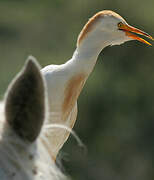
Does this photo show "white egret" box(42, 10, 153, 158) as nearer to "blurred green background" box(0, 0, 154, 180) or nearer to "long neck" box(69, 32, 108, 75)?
"long neck" box(69, 32, 108, 75)

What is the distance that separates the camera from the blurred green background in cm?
1562

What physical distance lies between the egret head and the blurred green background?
28.5ft

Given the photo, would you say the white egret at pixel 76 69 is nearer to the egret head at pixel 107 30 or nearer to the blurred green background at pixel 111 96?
the egret head at pixel 107 30

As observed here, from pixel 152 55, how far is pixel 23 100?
1569 centimetres

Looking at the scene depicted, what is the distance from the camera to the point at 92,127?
16.6 meters

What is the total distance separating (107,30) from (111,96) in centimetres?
1142

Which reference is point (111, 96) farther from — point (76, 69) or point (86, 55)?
point (76, 69)

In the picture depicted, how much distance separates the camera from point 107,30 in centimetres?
541

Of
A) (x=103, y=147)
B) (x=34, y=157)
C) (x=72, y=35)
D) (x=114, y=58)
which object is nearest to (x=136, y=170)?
(x=103, y=147)

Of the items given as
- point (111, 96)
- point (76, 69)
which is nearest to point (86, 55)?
point (76, 69)

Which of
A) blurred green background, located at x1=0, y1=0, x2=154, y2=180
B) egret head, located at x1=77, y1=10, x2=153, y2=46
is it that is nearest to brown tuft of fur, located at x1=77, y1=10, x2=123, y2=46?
egret head, located at x1=77, y1=10, x2=153, y2=46

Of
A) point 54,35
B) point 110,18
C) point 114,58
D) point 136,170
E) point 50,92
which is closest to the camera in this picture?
point 50,92

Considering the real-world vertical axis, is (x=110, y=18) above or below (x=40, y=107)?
below

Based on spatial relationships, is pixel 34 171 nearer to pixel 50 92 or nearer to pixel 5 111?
pixel 5 111
